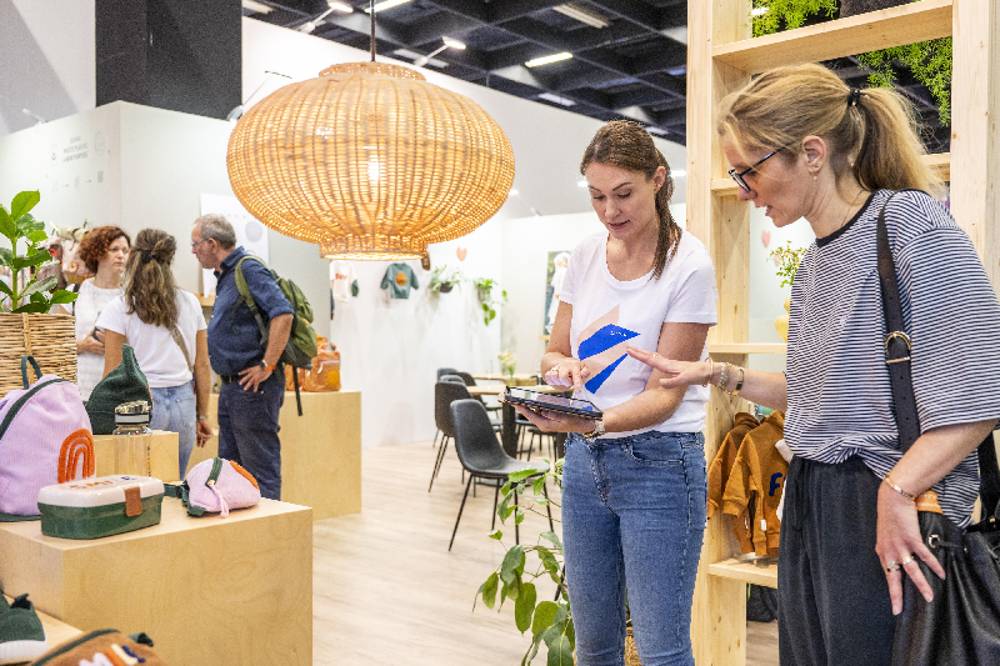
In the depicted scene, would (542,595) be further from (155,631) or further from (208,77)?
(208,77)

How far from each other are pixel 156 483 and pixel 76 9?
5385 mm

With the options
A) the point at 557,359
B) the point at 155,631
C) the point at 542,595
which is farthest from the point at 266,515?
the point at 542,595

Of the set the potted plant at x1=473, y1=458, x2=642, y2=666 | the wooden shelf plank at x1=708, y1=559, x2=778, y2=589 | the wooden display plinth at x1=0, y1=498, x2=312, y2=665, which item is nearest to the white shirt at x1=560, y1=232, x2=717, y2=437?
the wooden display plinth at x1=0, y1=498, x2=312, y2=665

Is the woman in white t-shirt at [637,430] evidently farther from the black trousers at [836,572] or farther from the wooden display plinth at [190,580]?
the wooden display plinth at [190,580]

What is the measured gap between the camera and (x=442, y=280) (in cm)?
994

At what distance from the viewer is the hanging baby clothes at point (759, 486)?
2.52 meters

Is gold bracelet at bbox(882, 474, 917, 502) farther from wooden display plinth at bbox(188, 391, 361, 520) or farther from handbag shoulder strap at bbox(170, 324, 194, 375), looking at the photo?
wooden display plinth at bbox(188, 391, 361, 520)

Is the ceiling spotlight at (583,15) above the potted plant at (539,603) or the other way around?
above

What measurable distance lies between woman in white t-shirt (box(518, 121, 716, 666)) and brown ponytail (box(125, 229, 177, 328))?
253cm

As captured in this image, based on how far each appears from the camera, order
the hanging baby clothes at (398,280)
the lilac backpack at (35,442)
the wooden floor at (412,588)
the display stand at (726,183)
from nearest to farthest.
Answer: the lilac backpack at (35,442) < the display stand at (726,183) < the wooden floor at (412,588) < the hanging baby clothes at (398,280)

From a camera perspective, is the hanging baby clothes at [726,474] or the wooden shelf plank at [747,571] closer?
the wooden shelf plank at [747,571]

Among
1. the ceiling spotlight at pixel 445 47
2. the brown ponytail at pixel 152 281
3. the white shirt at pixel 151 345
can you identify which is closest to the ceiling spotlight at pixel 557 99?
the ceiling spotlight at pixel 445 47

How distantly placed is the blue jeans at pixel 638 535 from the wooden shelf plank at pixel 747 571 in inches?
29.7

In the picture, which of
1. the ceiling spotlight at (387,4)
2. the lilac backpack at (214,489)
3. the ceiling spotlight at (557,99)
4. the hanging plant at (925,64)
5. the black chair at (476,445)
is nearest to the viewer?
the lilac backpack at (214,489)
